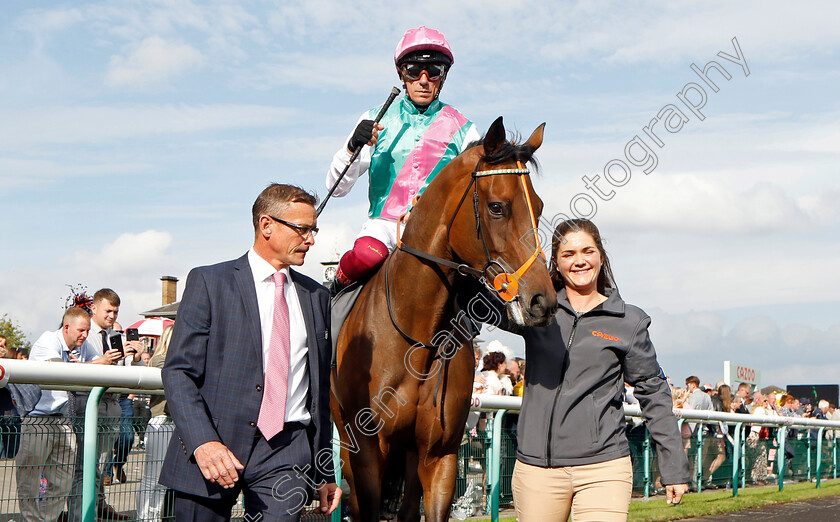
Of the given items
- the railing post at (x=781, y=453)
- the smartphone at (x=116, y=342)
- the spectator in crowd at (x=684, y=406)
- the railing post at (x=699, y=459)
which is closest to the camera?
the smartphone at (x=116, y=342)

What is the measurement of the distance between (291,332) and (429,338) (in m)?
1.17

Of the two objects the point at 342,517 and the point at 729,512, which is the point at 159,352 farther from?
the point at 729,512

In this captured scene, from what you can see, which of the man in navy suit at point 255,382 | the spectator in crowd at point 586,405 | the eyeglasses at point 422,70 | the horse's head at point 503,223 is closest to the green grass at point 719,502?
the spectator in crowd at point 586,405

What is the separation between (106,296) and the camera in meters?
7.40

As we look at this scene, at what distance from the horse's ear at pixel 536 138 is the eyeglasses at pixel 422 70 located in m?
0.92

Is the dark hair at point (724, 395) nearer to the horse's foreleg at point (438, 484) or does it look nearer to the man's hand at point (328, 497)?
the horse's foreleg at point (438, 484)

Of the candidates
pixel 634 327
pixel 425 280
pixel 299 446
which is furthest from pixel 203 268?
pixel 634 327

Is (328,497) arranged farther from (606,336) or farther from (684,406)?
(684,406)

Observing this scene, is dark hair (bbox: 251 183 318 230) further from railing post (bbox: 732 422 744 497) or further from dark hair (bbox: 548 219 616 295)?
railing post (bbox: 732 422 744 497)

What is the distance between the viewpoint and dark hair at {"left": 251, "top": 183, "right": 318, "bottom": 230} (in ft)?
10.6

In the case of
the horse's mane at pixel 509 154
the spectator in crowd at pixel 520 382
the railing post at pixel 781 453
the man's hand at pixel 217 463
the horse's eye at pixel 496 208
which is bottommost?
the railing post at pixel 781 453

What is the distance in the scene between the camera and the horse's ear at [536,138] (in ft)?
14.2

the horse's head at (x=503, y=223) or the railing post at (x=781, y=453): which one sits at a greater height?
the horse's head at (x=503, y=223)

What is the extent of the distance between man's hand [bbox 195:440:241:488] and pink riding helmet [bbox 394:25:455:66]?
2.92 metres
